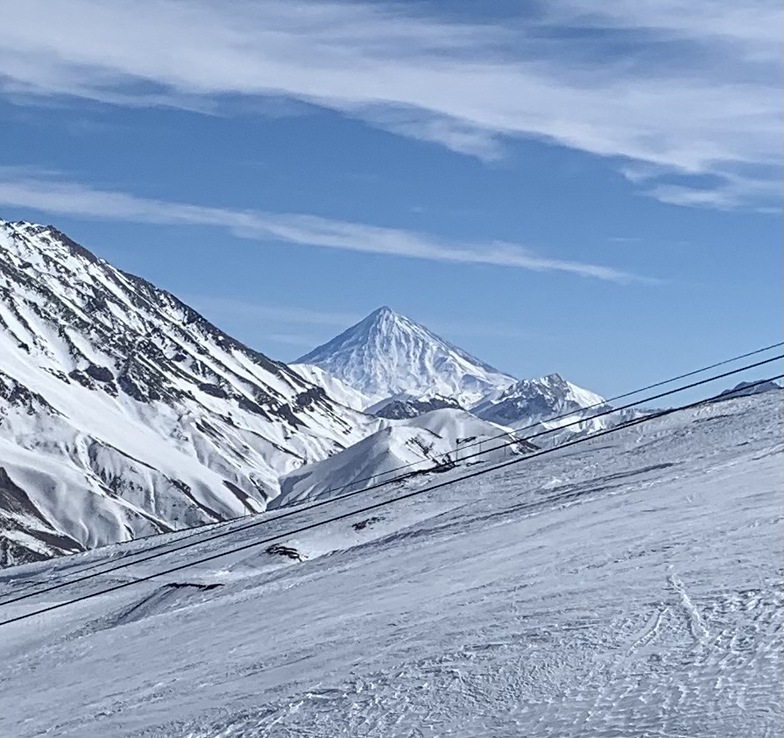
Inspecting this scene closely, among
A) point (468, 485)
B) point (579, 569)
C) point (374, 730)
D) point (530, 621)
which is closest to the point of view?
point (374, 730)

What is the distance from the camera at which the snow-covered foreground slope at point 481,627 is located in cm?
1388

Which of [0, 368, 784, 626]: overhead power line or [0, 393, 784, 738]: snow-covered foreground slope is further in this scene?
[0, 368, 784, 626]: overhead power line

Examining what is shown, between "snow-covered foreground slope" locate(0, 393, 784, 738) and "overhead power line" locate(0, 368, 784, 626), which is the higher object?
"overhead power line" locate(0, 368, 784, 626)

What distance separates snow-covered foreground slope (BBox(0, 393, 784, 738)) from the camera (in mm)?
13875

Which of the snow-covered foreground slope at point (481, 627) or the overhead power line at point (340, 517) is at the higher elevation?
the overhead power line at point (340, 517)

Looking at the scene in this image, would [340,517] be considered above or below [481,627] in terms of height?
above

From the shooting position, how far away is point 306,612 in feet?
74.8

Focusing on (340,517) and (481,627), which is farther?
(340,517)

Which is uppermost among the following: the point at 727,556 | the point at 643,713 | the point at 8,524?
the point at 8,524

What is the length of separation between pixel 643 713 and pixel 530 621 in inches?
191

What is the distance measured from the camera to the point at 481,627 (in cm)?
1784

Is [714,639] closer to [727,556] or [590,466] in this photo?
[727,556]

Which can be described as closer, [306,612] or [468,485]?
[306,612]

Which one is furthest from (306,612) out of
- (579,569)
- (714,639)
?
(714,639)
